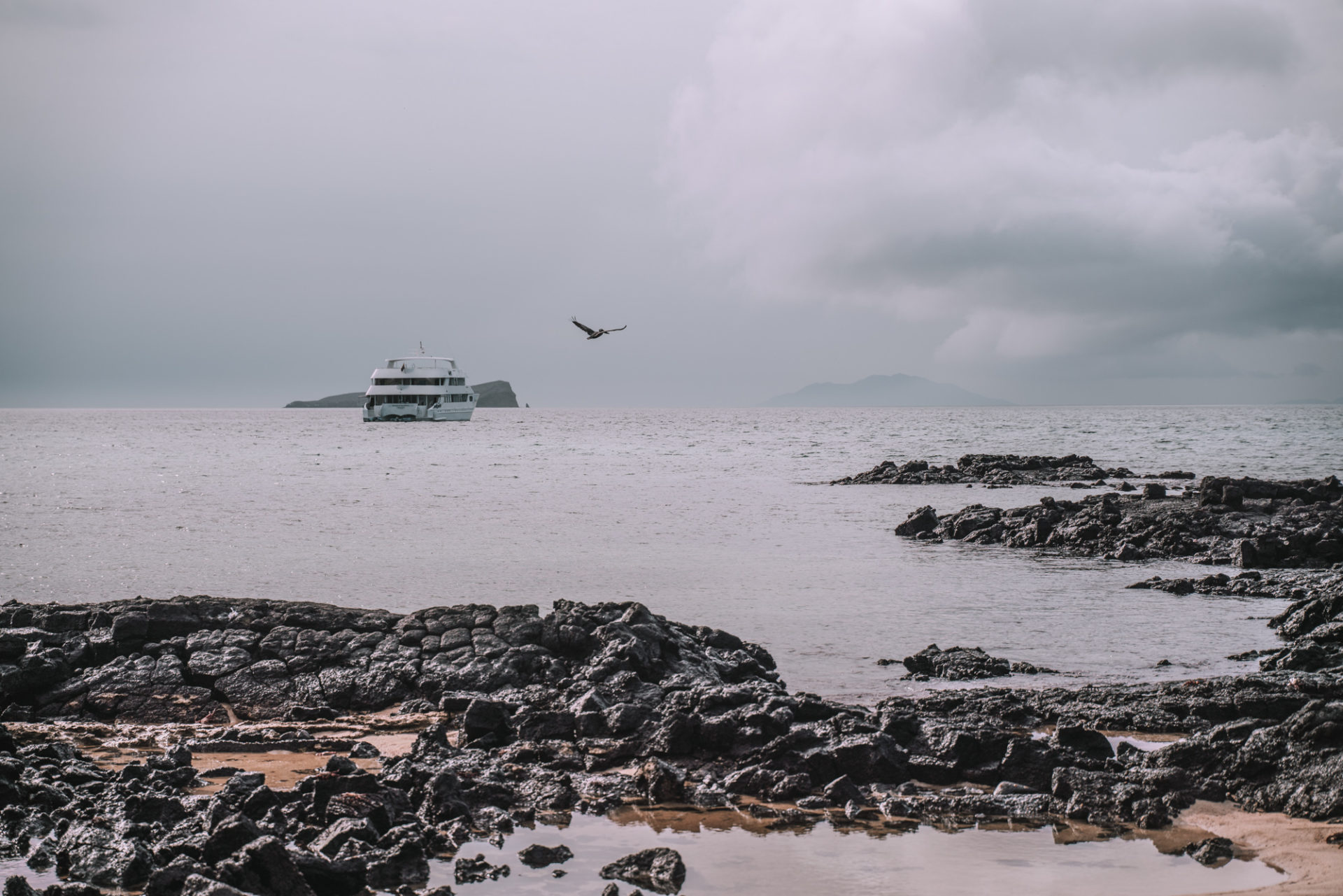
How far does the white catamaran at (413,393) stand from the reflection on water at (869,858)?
111 meters

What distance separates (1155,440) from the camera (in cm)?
8581

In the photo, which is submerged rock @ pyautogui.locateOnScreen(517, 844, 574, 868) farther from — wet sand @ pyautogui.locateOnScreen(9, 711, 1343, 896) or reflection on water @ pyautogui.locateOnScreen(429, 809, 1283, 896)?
wet sand @ pyautogui.locateOnScreen(9, 711, 1343, 896)

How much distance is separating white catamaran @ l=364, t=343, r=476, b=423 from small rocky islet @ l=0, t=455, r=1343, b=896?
106m

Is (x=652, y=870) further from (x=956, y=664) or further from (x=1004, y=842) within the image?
(x=956, y=664)

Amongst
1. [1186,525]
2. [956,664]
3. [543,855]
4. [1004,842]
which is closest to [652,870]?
[543,855]

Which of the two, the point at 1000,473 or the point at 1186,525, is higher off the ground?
the point at 1000,473

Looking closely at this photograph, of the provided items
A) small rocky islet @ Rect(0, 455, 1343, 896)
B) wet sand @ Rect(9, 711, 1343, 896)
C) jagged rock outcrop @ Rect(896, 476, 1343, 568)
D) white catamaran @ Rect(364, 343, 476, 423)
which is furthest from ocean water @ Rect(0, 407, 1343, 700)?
white catamaran @ Rect(364, 343, 476, 423)

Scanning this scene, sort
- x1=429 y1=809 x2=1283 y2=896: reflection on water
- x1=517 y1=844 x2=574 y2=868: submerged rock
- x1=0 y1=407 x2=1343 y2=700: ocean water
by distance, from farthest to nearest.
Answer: x1=0 y1=407 x2=1343 y2=700: ocean water, x1=517 y1=844 x2=574 y2=868: submerged rock, x1=429 y1=809 x2=1283 y2=896: reflection on water

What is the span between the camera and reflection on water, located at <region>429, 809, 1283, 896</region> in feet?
19.9

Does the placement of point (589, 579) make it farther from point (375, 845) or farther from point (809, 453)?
point (809, 453)

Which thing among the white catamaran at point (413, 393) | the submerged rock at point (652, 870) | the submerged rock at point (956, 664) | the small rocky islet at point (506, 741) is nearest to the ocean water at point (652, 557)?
the submerged rock at point (956, 664)

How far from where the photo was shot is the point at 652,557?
72.2 feet

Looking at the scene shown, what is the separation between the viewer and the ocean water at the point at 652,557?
1398 cm

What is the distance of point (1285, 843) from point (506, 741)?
5.83 metres
